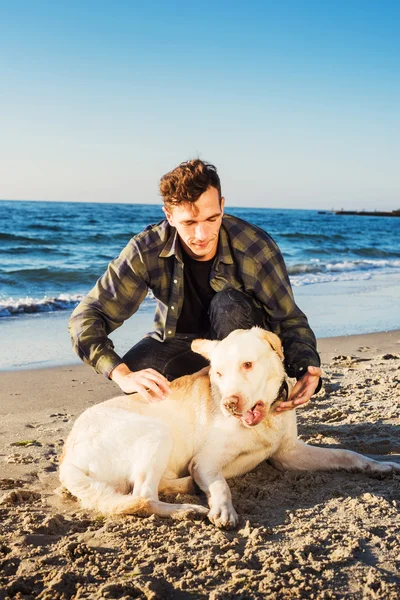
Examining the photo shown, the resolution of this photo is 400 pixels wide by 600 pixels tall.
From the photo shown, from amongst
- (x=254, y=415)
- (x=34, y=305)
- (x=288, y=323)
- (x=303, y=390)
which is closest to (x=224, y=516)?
(x=254, y=415)

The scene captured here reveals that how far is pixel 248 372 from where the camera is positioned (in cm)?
347

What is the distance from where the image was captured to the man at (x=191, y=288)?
396 cm

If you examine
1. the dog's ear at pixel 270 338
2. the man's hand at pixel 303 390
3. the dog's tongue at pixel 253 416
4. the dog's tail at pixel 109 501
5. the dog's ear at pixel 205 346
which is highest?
the dog's ear at pixel 270 338

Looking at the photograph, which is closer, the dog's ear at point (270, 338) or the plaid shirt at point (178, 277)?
the dog's ear at point (270, 338)

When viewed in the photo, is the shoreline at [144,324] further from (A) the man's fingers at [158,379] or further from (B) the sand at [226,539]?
(A) the man's fingers at [158,379]

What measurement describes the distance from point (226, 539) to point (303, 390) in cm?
114

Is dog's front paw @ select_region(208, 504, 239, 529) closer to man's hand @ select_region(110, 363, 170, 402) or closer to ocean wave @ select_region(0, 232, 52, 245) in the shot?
man's hand @ select_region(110, 363, 170, 402)

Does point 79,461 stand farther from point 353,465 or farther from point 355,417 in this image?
point 355,417

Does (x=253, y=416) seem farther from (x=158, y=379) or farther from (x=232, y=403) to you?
(x=158, y=379)

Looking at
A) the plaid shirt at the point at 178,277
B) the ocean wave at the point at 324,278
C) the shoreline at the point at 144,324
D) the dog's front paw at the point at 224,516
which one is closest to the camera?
the dog's front paw at the point at 224,516

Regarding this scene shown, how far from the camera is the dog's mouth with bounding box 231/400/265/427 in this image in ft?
11.5

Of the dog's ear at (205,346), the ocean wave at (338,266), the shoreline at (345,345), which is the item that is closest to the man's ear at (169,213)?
the dog's ear at (205,346)

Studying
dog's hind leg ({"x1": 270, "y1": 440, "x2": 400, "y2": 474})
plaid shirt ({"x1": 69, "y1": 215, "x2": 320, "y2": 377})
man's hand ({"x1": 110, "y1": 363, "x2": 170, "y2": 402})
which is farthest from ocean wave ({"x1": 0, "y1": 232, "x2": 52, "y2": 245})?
dog's hind leg ({"x1": 270, "y1": 440, "x2": 400, "y2": 474})

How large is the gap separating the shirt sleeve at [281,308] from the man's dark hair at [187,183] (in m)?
0.67
